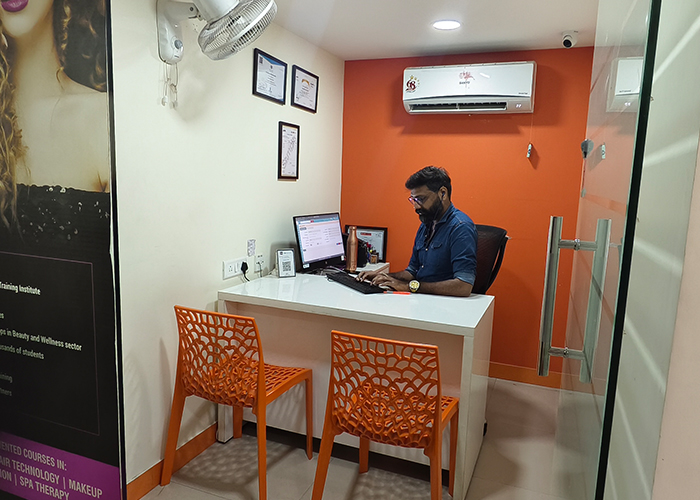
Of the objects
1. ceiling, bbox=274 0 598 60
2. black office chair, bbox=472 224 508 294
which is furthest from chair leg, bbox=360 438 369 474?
ceiling, bbox=274 0 598 60

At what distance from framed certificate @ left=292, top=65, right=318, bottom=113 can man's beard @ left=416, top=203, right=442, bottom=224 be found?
1.17 meters

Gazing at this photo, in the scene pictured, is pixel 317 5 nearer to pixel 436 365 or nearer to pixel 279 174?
pixel 279 174

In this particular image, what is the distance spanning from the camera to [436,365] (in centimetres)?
172

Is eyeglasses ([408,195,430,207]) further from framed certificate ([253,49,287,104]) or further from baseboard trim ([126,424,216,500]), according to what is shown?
baseboard trim ([126,424,216,500])

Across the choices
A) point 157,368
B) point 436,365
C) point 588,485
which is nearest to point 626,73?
point 588,485

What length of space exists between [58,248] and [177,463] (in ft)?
4.17

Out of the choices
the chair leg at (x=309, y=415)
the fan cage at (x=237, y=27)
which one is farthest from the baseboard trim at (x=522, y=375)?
the fan cage at (x=237, y=27)

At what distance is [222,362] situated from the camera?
2127 millimetres

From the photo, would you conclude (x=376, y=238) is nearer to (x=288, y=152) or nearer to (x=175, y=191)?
(x=288, y=152)

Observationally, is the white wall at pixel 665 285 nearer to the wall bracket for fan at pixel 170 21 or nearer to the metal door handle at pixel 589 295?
the metal door handle at pixel 589 295

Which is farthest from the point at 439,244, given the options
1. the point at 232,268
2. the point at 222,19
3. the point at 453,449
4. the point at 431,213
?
the point at 222,19

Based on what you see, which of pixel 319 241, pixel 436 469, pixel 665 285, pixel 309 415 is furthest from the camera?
pixel 319 241

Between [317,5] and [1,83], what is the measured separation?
1.63 meters

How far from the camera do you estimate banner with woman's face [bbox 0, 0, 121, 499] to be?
1.66 m
